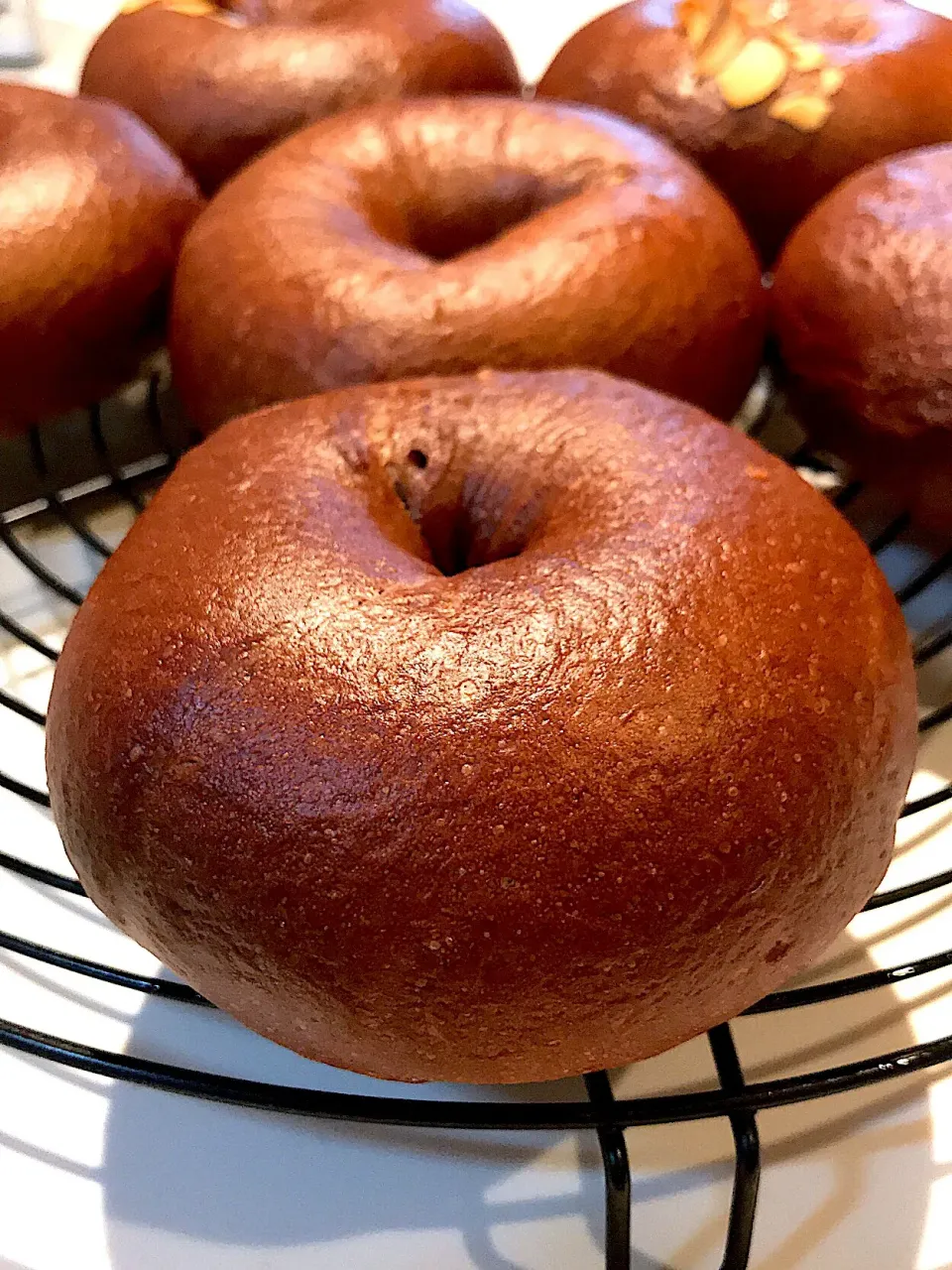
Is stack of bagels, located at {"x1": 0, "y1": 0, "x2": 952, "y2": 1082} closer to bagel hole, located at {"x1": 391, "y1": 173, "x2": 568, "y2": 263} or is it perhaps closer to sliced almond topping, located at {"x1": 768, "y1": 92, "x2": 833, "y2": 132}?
bagel hole, located at {"x1": 391, "y1": 173, "x2": 568, "y2": 263}

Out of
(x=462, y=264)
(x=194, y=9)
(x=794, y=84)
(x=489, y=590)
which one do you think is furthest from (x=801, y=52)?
(x=489, y=590)

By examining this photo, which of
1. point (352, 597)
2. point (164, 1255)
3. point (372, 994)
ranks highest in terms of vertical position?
point (352, 597)

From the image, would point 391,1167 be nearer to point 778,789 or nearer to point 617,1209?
point 617,1209

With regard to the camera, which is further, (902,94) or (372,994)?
(902,94)

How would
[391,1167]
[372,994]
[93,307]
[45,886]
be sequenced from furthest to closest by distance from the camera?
[93,307], [45,886], [391,1167], [372,994]

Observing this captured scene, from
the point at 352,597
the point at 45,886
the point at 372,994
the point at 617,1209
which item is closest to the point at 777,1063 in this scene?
the point at 617,1209

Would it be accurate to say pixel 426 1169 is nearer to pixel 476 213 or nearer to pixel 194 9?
pixel 476 213
